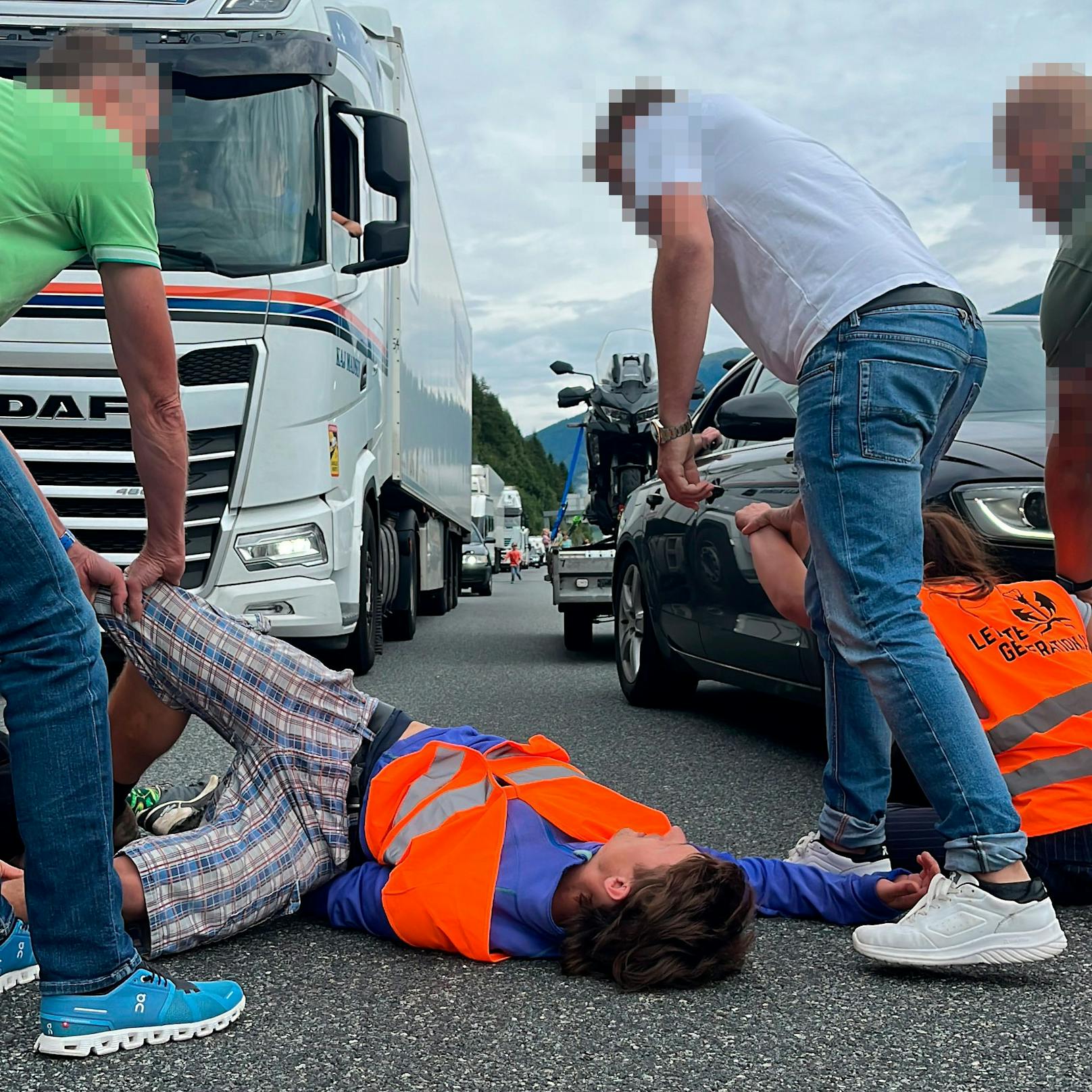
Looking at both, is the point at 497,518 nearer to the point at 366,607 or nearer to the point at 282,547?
the point at 366,607

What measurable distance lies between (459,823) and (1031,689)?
137cm

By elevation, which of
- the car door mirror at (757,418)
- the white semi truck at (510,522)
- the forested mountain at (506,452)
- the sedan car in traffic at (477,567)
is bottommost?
the forested mountain at (506,452)

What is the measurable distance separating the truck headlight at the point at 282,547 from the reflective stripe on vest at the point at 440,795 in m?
3.76

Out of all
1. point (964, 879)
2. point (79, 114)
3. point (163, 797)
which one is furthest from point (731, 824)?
point (79, 114)

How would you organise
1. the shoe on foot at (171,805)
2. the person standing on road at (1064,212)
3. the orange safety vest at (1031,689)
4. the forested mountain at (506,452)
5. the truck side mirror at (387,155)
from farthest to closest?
the forested mountain at (506,452)
the truck side mirror at (387,155)
the shoe on foot at (171,805)
the orange safety vest at (1031,689)
the person standing on road at (1064,212)

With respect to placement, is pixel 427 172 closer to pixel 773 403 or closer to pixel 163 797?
pixel 773 403

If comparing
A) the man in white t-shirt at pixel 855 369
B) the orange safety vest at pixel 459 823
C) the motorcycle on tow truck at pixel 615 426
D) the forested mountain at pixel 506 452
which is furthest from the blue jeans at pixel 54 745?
the forested mountain at pixel 506 452

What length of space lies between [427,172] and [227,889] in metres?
10.3

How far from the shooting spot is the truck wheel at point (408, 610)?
35.3ft

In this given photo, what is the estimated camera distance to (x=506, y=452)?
393 feet

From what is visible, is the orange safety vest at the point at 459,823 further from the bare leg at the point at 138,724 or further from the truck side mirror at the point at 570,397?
the truck side mirror at the point at 570,397

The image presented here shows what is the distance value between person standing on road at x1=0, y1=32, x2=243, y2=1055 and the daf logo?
4026mm

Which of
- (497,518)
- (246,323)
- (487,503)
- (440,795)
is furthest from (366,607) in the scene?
(497,518)

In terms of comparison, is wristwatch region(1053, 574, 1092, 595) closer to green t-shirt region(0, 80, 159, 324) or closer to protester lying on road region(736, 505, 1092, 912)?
protester lying on road region(736, 505, 1092, 912)
